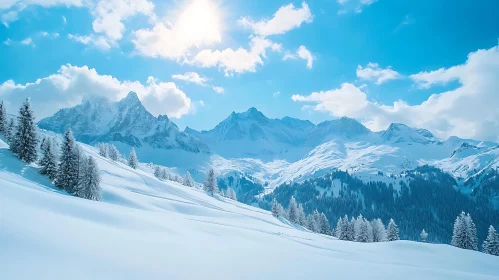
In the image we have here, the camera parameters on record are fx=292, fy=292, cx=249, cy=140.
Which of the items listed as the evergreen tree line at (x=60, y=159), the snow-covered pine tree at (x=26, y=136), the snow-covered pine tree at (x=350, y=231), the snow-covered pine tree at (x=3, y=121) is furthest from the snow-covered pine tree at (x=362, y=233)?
the snow-covered pine tree at (x=3, y=121)

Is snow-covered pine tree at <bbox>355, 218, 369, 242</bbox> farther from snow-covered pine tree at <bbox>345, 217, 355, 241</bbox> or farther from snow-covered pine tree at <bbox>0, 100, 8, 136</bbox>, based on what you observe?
snow-covered pine tree at <bbox>0, 100, 8, 136</bbox>

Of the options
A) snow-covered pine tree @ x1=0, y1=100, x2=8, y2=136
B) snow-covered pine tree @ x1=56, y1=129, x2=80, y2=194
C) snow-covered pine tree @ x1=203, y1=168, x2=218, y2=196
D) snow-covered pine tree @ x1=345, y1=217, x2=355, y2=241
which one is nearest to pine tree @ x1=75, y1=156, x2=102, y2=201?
snow-covered pine tree @ x1=56, y1=129, x2=80, y2=194

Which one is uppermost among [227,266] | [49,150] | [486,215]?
[486,215]

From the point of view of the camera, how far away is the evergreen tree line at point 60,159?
41.1 meters

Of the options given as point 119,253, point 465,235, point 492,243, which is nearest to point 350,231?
point 465,235

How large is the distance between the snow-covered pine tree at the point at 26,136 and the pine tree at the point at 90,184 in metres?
9.71

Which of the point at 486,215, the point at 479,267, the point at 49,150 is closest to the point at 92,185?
the point at 49,150

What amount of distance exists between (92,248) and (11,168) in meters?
37.9

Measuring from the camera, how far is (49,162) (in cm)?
4216

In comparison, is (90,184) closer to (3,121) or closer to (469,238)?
(3,121)

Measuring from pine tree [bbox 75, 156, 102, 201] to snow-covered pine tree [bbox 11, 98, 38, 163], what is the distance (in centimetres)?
971

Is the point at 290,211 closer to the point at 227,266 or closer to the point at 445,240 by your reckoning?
the point at 227,266

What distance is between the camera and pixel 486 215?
A: 194875 mm

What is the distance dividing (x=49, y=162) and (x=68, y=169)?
2975 millimetres
